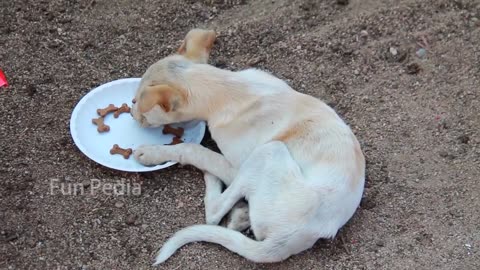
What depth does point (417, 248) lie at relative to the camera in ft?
14.5

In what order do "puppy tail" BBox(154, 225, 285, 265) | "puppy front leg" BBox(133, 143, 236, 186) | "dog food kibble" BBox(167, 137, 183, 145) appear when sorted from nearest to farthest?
"puppy tail" BBox(154, 225, 285, 265) → "puppy front leg" BBox(133, 143, 236, 186) → "dog food kibble" BBox(167, 137, 183, 145)

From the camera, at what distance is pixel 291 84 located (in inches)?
212

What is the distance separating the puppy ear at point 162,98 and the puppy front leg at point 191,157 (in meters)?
0.29

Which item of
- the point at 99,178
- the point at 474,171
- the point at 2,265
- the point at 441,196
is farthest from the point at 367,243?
the point at 2,265

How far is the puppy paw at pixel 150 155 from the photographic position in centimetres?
469

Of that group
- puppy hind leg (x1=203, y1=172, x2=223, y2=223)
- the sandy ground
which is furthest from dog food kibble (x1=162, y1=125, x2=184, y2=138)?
puppy hind leg (x1=203, y1=172, x2=223, y2=223)

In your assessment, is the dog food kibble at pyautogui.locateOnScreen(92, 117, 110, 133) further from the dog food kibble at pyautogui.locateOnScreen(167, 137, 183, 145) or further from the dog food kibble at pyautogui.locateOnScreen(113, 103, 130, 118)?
the dog food kibble at pyautogui.locateOnScreen(167, 137, 183, 145)

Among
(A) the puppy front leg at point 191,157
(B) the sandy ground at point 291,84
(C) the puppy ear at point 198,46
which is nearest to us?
(B) the sandy ground at point 291,84

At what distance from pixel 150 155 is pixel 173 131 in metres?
0.32

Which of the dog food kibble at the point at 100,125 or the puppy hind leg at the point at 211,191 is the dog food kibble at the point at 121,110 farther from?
the puppy hind leg at the point at 211,191

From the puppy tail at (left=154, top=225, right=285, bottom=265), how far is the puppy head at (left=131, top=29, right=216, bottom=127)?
0.72m

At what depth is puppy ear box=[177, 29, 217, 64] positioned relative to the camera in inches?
Answer: 187

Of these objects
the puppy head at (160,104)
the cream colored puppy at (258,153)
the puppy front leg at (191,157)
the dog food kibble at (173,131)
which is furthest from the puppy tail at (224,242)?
the dog food kibble at (173,131)

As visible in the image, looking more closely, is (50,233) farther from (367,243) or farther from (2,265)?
(367,243)
